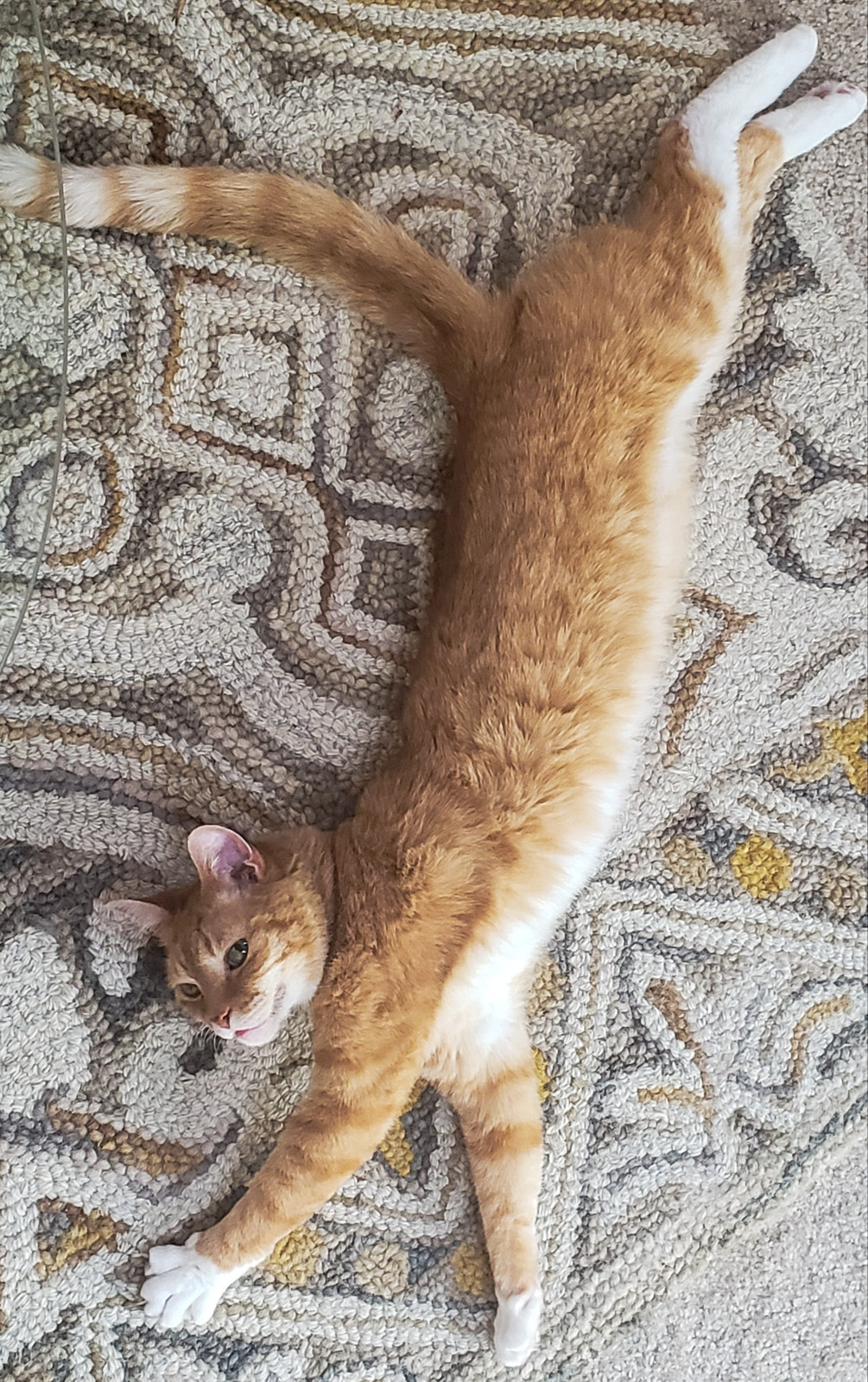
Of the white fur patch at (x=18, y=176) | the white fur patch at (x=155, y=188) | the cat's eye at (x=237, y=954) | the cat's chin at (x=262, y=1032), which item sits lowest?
the cat's chin at (x=262, y=1032)

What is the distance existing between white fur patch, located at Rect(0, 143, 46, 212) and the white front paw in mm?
1202

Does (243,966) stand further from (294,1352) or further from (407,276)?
(407,276)

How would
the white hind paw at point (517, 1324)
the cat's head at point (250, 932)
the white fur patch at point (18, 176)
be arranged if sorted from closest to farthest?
1. the white fur patch at point (18, 176)
2. the cat's head at point (250, 932)
3. the white hind paw at point (517, 1324)

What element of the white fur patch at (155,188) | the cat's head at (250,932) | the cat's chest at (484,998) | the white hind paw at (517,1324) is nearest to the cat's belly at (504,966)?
the cat's chest at (484,998)

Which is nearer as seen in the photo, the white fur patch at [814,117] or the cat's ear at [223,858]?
the cat's ear at [223,858]

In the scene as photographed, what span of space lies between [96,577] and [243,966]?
524 mm

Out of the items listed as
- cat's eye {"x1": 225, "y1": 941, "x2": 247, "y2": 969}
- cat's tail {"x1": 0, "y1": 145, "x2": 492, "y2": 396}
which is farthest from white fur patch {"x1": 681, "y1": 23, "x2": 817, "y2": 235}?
cat's eye {"x1": 225, "y1": 941, "x2": 247, "y2": 969}

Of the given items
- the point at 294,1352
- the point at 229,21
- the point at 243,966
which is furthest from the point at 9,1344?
the point at 229,21

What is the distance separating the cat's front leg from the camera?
1167 mm

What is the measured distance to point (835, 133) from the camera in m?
1.35

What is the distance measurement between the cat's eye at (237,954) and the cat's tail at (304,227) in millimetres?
721

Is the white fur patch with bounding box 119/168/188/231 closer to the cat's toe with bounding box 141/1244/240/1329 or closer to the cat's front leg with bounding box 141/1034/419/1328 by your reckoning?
the cat's front leg with bounding box 141/1034/419/1328

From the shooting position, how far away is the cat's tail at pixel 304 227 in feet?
3.99

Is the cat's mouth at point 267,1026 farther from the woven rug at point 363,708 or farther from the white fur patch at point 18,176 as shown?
the white fur patch at point 18,176
